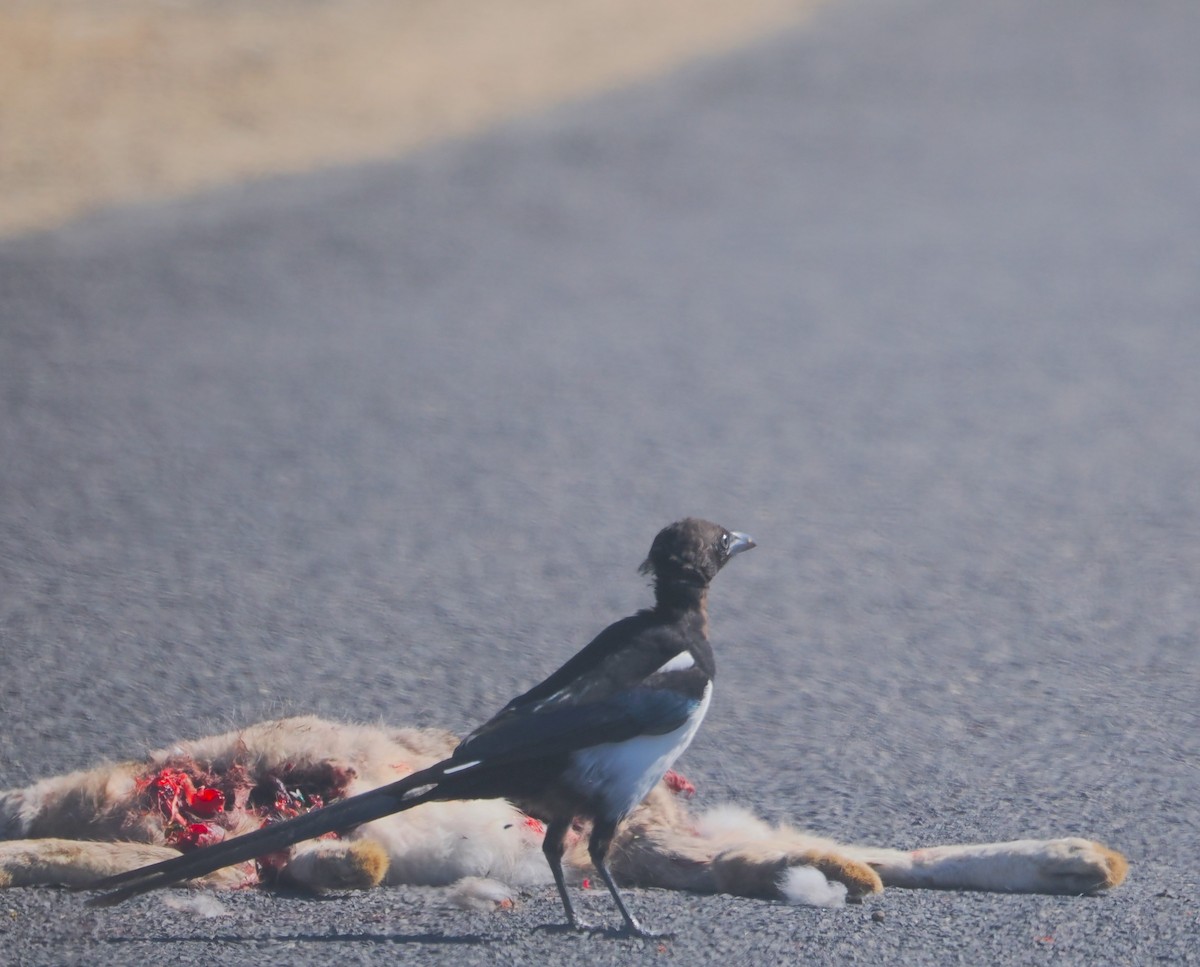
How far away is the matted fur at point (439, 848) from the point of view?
3.53m

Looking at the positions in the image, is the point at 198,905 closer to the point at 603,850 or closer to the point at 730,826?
the point at 603,850

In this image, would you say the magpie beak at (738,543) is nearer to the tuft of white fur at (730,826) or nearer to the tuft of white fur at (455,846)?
the tuft of white fur at (730,826)

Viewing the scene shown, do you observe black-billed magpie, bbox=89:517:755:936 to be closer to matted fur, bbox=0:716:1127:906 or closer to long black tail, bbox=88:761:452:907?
long black tail, bbox=88:761:452:907

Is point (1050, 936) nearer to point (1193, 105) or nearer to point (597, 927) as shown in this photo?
point (597, 927)

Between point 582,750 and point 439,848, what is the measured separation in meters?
0.48

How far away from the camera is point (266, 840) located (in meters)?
3.20

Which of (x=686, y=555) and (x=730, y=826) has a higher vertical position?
(x=686, y=555)

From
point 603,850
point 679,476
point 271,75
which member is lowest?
point 603,850

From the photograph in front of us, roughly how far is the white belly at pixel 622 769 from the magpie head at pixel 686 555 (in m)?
0.40

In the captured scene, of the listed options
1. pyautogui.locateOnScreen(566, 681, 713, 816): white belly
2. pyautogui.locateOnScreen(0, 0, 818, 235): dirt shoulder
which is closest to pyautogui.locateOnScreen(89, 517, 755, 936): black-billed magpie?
pyautogui.locateOnScreen(566, 681, 713, 816): white belly

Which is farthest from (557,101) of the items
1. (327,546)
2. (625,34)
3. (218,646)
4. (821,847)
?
(821,847)

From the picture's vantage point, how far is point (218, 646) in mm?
5113

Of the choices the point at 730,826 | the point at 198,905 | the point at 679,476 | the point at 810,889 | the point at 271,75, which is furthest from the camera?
the point at 271,75

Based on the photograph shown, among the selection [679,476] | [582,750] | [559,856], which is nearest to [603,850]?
[559,856]
